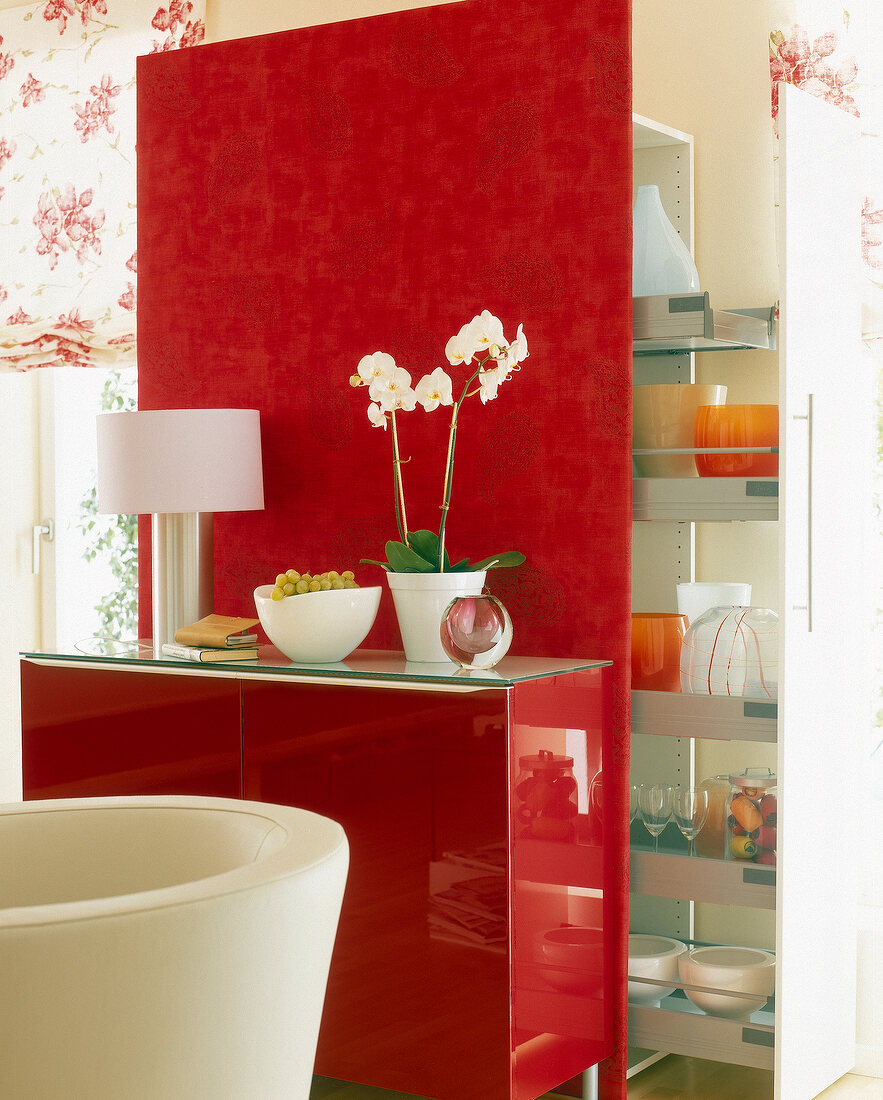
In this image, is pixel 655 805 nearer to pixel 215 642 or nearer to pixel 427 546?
pixel 427 546

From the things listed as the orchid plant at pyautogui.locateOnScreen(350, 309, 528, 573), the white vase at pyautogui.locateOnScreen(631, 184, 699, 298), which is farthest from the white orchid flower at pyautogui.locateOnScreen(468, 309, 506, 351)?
the white vase at pyautogui.locateOnScreen(631, 184, 699, 298)

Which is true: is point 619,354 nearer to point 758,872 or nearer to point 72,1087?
point 758,872

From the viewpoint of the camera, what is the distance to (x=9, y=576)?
471 centimetres

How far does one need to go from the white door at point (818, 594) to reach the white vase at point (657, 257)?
0.28 m

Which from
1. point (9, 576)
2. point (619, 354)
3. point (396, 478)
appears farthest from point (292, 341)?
point (9, 576)

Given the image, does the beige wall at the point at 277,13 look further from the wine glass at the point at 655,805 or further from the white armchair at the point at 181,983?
the white armchair at the point at 181,983

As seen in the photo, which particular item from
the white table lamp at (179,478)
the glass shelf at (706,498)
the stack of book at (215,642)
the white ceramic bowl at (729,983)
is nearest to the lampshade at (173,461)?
the white table lamp at (179,478)

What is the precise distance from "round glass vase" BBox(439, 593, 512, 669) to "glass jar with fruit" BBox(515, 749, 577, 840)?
8.3 inches

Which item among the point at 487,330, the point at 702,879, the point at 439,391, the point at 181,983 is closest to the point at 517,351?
the point at 487,330

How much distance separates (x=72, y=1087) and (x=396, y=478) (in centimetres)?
182

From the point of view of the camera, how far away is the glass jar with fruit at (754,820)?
2.81m

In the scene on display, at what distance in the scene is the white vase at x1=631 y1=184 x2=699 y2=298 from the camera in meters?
2.97

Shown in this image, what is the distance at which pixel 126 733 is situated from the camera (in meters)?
3.00

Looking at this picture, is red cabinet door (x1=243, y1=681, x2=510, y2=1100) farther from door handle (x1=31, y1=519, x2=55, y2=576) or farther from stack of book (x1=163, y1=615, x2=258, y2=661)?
door handle (x1=31, y1=519, x2=55, y2=576)
